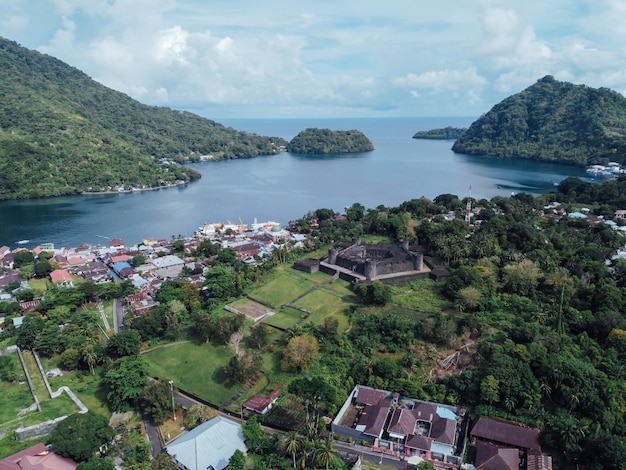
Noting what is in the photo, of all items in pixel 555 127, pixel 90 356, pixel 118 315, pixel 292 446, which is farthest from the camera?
pixel 555 127

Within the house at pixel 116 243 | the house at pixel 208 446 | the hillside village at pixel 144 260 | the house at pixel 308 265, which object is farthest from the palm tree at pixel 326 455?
the house at pixel 116 243

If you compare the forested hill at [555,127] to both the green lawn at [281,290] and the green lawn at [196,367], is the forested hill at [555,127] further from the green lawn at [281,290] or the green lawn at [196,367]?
the green lawn at [196,367]

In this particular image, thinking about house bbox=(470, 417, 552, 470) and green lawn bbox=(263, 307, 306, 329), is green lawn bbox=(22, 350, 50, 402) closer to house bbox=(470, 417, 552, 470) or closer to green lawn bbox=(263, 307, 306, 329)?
green lawn bbox=(263, 307, 306, 329)

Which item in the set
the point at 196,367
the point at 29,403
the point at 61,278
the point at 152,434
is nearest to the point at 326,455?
the point at 152,434

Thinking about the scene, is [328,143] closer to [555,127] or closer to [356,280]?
[555,127]

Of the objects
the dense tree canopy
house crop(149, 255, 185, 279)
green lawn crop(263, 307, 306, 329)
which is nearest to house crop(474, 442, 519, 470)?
green lawn crop(263, 307, 306, 329)

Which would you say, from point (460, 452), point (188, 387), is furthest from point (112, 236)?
point (460, 452)
